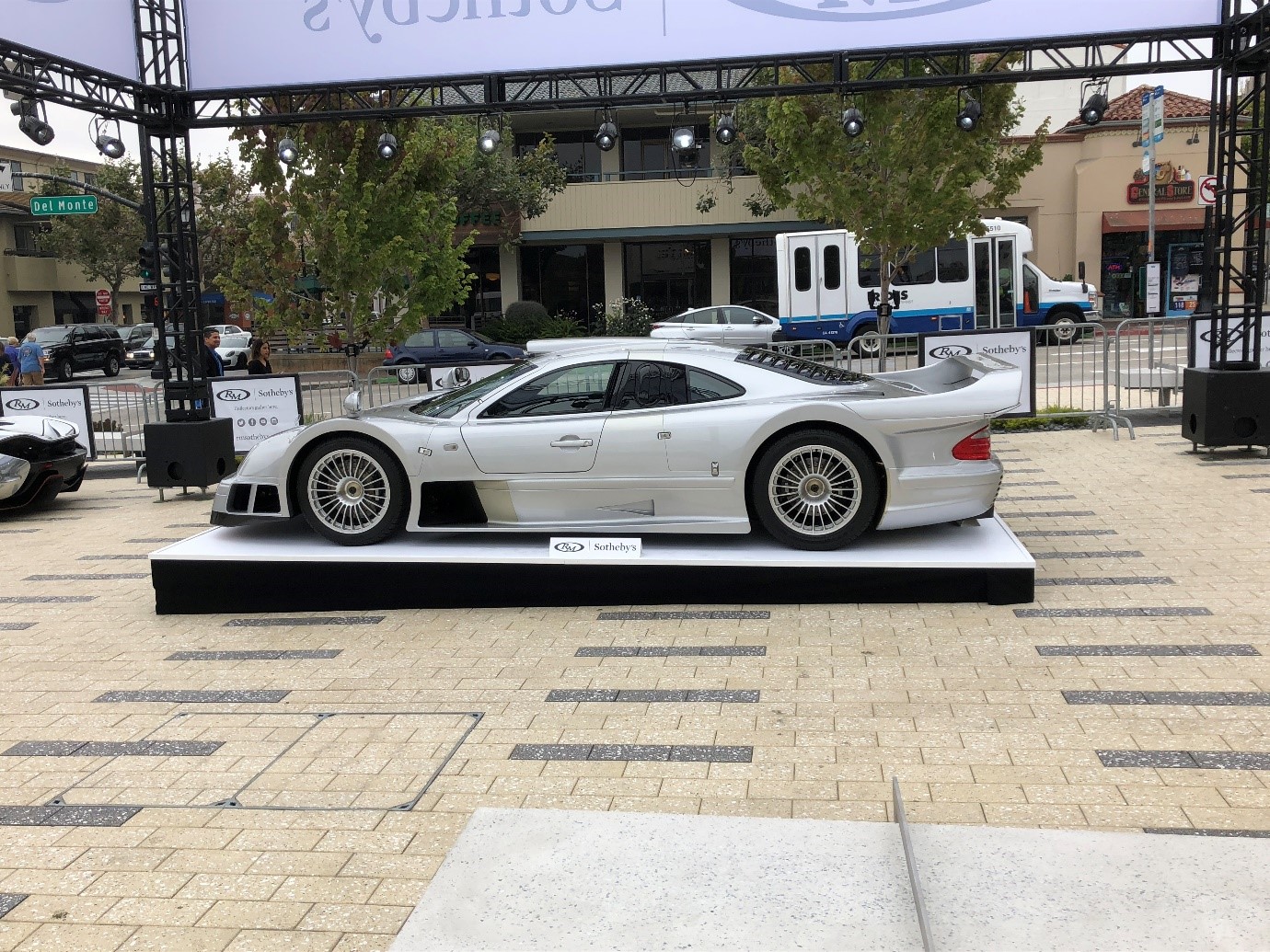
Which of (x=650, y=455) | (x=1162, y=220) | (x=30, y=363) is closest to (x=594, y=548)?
(x=650, y=455)

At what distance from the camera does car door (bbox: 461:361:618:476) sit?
6656mm

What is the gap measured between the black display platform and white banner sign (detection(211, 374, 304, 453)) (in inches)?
242

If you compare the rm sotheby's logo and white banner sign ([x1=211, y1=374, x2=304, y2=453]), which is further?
white banner sign ([x1=211, y1=374, x2=304, y2=453])

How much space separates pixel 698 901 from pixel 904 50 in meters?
9.22

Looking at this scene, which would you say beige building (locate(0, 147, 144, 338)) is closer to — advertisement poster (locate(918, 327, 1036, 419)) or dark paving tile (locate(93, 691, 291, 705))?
advertisement poster (locate(918, 327, 1036, 419))

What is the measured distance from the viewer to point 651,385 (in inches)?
267

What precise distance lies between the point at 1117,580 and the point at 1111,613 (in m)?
0.70

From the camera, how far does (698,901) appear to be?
3086 millimetres

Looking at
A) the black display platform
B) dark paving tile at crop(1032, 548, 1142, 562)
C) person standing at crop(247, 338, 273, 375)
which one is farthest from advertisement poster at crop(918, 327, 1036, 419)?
person standing at crop(247, 338, 273, 375)

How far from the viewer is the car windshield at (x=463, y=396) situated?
698 cm

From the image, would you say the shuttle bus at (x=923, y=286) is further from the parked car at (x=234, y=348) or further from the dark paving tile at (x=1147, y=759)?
the dark paving tile at (x=1147, y=759)

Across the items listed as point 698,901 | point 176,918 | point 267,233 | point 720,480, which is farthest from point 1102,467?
point 267,233

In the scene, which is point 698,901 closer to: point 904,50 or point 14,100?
point 904,50

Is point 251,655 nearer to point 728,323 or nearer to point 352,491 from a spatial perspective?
point 352,491
